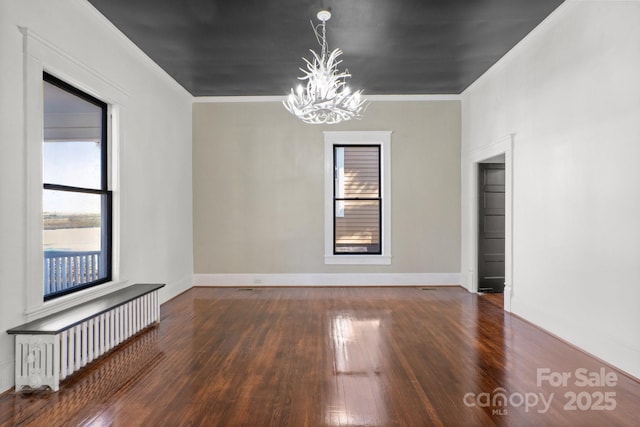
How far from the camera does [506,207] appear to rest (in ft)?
15.4

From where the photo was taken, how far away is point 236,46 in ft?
14.1

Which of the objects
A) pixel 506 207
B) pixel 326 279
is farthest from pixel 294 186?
pixel 506 207

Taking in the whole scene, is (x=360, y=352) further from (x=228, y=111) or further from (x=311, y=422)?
(x=228, y=111)

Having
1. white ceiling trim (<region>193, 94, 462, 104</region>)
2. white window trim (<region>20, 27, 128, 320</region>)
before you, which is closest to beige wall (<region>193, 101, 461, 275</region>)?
white ceiling trim (<region>193, 94, 462, 104</region>)

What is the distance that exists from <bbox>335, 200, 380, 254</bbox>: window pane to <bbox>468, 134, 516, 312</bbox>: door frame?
1527mm

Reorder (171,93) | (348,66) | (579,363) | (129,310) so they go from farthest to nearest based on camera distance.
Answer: (171,93), (348,66), (129,310), (579,363)

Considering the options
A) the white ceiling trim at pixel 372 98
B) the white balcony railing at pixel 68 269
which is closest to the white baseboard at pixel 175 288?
the white balcony railing at pixel 68 269

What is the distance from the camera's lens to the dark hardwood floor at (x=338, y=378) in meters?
2.28

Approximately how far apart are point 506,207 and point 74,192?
192 inches

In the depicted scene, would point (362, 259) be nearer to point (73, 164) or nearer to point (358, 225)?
point (358, 225)

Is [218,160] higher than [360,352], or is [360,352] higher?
[218,160]

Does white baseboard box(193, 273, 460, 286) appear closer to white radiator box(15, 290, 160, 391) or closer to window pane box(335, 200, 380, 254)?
window pane box(335, 200, 380, 254)

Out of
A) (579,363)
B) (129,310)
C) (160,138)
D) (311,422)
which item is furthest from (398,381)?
(160,138)

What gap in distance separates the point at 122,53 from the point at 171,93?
131cm
